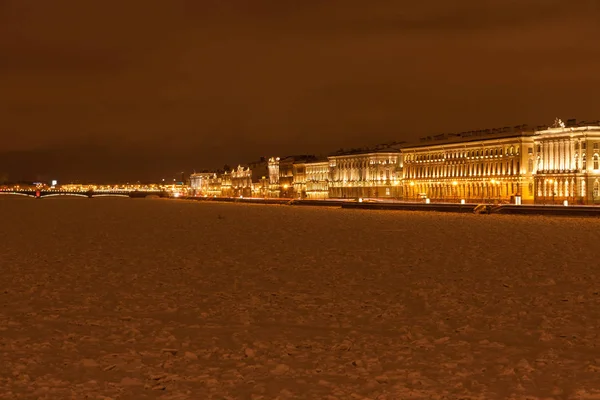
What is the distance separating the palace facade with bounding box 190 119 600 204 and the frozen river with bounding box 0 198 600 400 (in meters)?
51.5

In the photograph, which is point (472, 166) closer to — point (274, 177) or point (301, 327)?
point (274, 177)

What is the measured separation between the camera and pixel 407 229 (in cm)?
3491

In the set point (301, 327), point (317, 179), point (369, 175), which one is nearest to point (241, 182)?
point (317, 179)

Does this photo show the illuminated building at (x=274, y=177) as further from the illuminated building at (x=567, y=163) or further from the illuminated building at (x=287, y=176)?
the illuminated building at (x=567, y=163)

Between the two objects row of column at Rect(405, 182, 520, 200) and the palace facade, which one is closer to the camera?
the palace facade

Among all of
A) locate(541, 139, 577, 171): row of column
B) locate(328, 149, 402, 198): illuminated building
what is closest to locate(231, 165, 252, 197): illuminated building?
locate(328, 149, 402, 198): illuminated building

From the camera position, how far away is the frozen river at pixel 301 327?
25.3 ft

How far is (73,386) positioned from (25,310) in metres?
4.76

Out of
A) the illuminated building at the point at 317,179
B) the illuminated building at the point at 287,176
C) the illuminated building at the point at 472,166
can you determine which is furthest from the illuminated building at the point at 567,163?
the illuminated building at the point at 287,176

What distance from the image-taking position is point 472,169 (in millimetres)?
96938

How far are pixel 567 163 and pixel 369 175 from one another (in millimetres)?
43493

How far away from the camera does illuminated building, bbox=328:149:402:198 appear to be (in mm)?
117312

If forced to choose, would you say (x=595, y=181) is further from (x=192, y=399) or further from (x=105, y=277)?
(x=192, y=399)

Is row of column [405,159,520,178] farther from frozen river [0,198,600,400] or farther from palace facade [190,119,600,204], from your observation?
frozen river [0,198,600,400]
